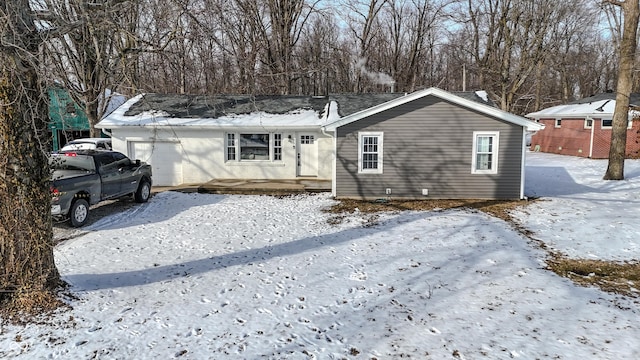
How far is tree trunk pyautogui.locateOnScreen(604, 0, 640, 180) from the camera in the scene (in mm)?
15328

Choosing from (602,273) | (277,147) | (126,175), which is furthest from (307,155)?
(602,273)

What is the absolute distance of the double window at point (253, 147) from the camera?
52.6 feet

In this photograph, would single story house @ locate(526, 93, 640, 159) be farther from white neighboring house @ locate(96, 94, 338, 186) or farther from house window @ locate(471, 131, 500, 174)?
white neighboring house @ locate(96, 94, 338, 186)

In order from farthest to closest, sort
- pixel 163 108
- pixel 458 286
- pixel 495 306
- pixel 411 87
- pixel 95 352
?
1. pixel 411 87
2. pixel 163 108
3. pixel 458 286
4. pixel 495 306
5. pixel 95 352

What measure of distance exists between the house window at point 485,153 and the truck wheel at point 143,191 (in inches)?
394

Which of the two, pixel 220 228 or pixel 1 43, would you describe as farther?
pixel 220 228

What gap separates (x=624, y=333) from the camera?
4.64 metres

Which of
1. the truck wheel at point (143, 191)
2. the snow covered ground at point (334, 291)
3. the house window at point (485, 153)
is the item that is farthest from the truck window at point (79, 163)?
the house window at point (485, 153)

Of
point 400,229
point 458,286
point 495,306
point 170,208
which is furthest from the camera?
point 170,208

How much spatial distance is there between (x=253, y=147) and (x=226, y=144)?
1033 mm

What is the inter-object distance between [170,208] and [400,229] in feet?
21.8

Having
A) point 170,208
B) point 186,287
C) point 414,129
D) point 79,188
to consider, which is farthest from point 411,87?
point 186,287

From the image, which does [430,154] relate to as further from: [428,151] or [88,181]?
[88,181]

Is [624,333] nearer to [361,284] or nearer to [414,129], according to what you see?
[361,284]
